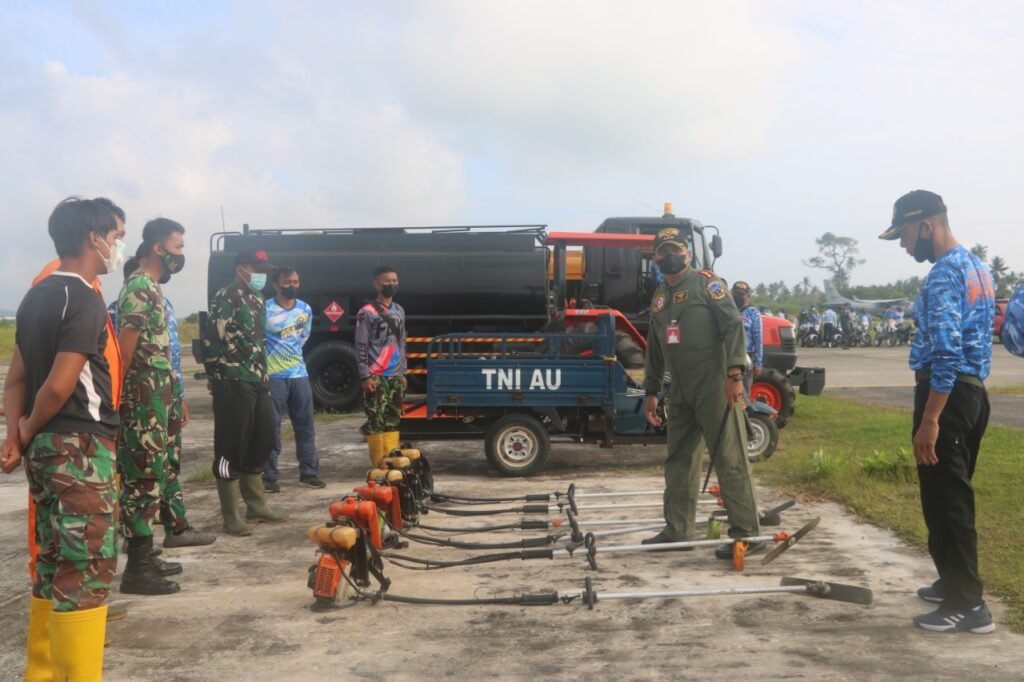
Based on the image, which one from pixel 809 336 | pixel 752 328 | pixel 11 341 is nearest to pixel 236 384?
pixel 752 328

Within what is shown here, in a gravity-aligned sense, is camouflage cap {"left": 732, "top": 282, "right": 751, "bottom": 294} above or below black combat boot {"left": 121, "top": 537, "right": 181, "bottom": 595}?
above

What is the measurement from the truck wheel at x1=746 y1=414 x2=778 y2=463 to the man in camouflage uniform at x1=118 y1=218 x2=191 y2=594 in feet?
18.4

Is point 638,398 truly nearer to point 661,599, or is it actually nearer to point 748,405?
point 748,405

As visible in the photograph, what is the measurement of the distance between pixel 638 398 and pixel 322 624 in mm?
4552

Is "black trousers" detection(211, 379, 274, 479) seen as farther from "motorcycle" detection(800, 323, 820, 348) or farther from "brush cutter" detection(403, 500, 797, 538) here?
"motorcycle" detection(800, 323, 820, 348)

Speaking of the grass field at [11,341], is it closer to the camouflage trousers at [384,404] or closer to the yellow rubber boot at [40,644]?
the camouflage trousers at [384,404]

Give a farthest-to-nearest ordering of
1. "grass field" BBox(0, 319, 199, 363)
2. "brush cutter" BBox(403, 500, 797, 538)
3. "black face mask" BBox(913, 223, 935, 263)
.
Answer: "grass field" BBox(0, 319, 199, 363)
"brush cutter" BBox(403, 500, 797, 538)
"black face mask" BBox(913, 223, 935, 263)

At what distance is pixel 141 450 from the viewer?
441 cm

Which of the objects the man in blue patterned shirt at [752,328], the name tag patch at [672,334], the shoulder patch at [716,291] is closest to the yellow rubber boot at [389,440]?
the name tag patch at [672,334]

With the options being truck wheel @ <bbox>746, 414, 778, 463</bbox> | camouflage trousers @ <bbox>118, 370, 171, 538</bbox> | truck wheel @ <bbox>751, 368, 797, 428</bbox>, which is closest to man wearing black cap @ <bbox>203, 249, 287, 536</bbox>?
camouflage trousers @ <bbox>118, 370, 171, 538</bbox>

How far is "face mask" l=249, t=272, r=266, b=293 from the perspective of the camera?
5.49 m

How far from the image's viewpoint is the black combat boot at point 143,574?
4176mm

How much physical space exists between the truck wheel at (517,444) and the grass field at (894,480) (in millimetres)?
2056

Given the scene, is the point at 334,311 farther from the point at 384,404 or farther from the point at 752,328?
the point at 384,404
